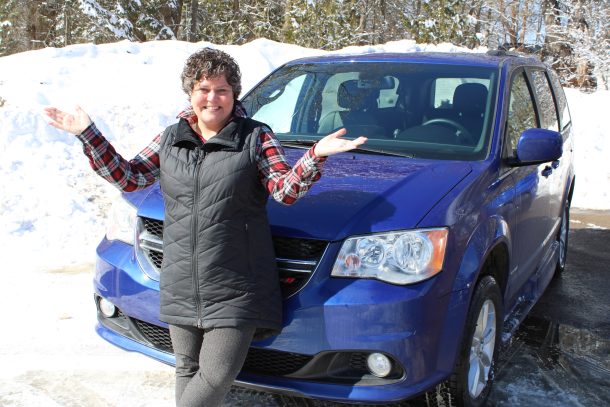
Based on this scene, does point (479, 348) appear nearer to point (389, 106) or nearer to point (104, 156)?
point (389, 106)

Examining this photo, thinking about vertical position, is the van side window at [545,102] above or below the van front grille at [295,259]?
above

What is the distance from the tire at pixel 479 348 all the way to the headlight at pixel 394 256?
0.39 m

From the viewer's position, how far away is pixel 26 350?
13.2 ft

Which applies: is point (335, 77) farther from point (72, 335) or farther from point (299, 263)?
point (72, 335)

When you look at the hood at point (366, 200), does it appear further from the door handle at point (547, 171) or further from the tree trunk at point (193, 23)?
the tree trunk at point (193, 23)

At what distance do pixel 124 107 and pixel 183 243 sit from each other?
6423 millimetres

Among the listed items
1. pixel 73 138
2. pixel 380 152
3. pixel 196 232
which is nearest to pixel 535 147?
pixel 380 152

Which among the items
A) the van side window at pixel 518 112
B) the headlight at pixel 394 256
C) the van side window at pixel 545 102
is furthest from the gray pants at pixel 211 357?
the van side window at pixel 545 102

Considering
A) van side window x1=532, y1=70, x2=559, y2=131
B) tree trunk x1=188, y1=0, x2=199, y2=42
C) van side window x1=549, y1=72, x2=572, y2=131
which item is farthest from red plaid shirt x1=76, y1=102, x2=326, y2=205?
tree trunk x1=188, y1=0, x2=199, y2=42

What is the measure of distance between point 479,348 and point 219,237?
1.43 metres

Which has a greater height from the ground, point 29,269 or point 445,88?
point 445,88

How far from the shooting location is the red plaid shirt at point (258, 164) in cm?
258

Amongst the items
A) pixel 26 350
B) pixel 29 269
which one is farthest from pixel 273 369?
pixel 29 269

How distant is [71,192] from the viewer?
6.81 m
